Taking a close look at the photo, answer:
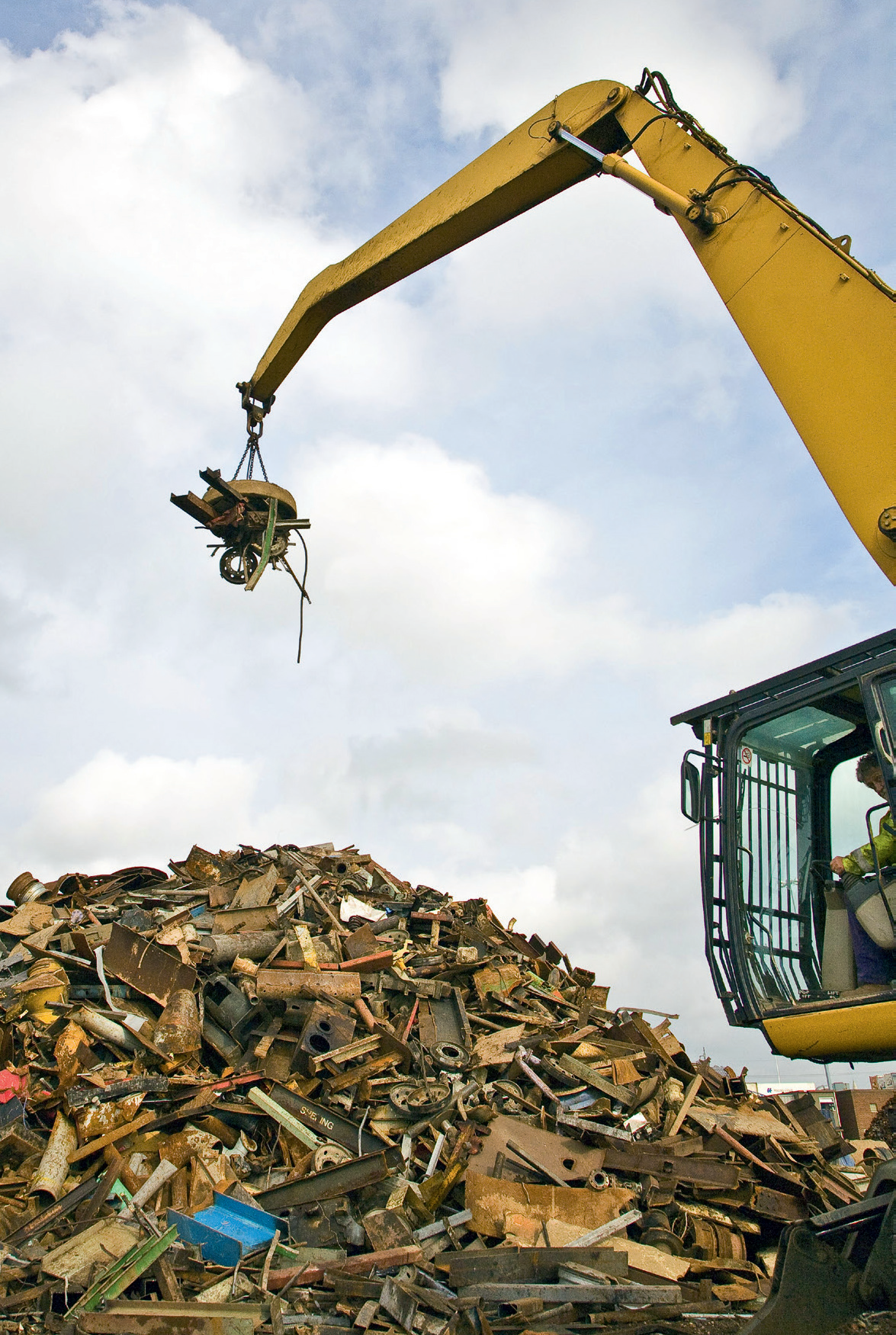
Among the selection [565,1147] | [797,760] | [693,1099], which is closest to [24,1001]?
[565,1147]

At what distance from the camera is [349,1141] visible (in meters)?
6.51

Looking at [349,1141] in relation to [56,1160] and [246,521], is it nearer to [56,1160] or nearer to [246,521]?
[56,1160]

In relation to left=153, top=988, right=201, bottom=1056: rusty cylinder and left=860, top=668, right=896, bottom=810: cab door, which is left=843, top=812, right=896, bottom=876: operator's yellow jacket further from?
left=153, top=988, right=201, bottom=1056: rusty cylinder

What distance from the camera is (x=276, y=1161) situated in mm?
6398

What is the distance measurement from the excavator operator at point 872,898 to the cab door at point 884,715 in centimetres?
16

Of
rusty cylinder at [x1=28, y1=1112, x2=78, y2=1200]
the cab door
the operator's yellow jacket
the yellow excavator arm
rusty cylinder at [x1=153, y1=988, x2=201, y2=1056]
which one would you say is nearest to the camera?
the cab door

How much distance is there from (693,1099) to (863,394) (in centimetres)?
625

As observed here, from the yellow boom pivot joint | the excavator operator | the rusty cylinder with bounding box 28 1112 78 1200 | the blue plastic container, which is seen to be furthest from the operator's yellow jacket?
the rusty cylinder with bounding box 28 1112 78 1200

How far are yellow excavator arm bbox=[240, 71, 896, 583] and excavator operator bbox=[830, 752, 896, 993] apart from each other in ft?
3.07

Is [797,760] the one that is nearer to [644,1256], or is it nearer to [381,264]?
[644,1256]

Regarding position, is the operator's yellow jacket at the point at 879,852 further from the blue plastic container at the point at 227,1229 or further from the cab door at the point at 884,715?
the blue plastic container at the point at 227,1229

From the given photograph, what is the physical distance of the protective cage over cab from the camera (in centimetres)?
362

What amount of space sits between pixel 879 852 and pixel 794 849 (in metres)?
0.66

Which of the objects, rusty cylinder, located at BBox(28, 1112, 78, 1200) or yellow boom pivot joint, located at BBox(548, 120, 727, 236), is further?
rusty cylinder, located at BBox(28, 1112, 78, 1200)
